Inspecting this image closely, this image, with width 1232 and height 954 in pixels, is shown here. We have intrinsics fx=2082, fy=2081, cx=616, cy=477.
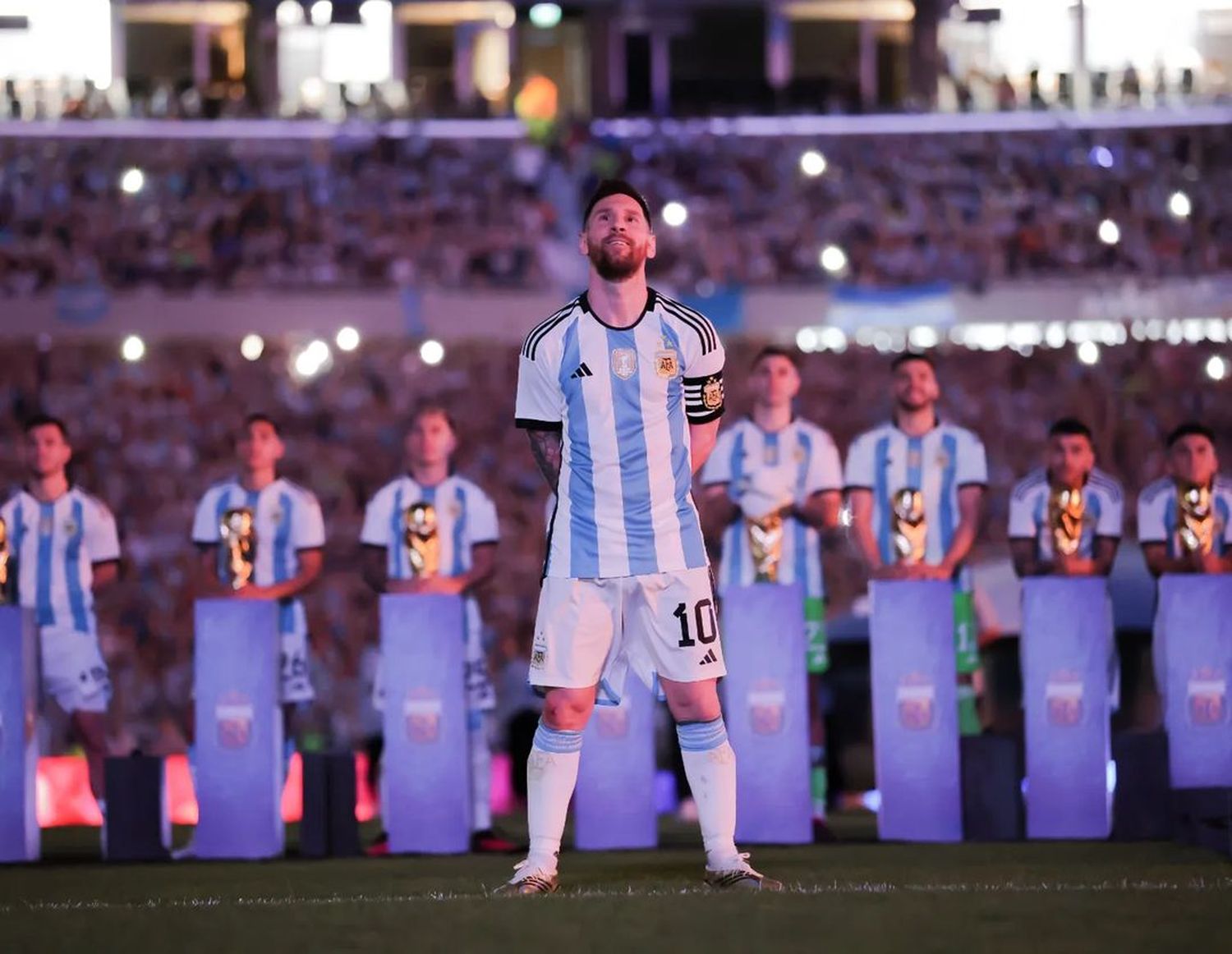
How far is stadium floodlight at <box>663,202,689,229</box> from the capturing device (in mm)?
17828

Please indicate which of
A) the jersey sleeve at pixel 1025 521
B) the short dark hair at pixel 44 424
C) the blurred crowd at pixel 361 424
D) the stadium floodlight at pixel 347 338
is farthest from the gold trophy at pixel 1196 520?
the stadium floodlight at pixel 347 338

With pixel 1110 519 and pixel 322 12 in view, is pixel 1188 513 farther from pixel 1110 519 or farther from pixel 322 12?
pixel 322 12

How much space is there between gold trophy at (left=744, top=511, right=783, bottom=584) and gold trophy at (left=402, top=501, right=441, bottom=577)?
122cm

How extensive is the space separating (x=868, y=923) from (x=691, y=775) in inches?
40.1

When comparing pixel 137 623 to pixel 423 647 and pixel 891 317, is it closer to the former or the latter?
pixel 891 317

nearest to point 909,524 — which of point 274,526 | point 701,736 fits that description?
point 274,526

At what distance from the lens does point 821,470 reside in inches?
321

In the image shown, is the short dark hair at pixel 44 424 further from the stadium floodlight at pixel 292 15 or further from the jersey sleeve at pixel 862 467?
the stadium floodlight at pixel 292 15

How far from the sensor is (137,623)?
1452 cm

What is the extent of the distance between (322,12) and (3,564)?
15370mm

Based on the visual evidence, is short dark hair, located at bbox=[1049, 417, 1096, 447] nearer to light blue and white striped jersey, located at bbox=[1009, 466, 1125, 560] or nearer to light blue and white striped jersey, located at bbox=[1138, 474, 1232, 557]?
light blue and white striped jersey, located at bbox=[1009, 466, 1125, 560]

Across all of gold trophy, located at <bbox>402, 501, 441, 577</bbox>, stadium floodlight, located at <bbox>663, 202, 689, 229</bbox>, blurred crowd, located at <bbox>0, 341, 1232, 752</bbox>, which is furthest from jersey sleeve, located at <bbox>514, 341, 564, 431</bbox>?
stadium floodlight, located at <bbox>663, 202, 689, 229</bbox>

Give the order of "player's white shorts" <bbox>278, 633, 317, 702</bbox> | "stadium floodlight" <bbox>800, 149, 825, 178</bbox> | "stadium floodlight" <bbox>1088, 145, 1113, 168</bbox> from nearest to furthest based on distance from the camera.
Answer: "player's white shorts" <bbox>278, 633, 317, 702</bbox> < "stadium floodlight" <bbox>1088, 145, 1113, 168</bbox> < "stadium floodlight" <bbox>800, 149, 825, 178</bbox>

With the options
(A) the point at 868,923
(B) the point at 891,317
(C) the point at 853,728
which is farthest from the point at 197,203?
(A) the point at 868,923
